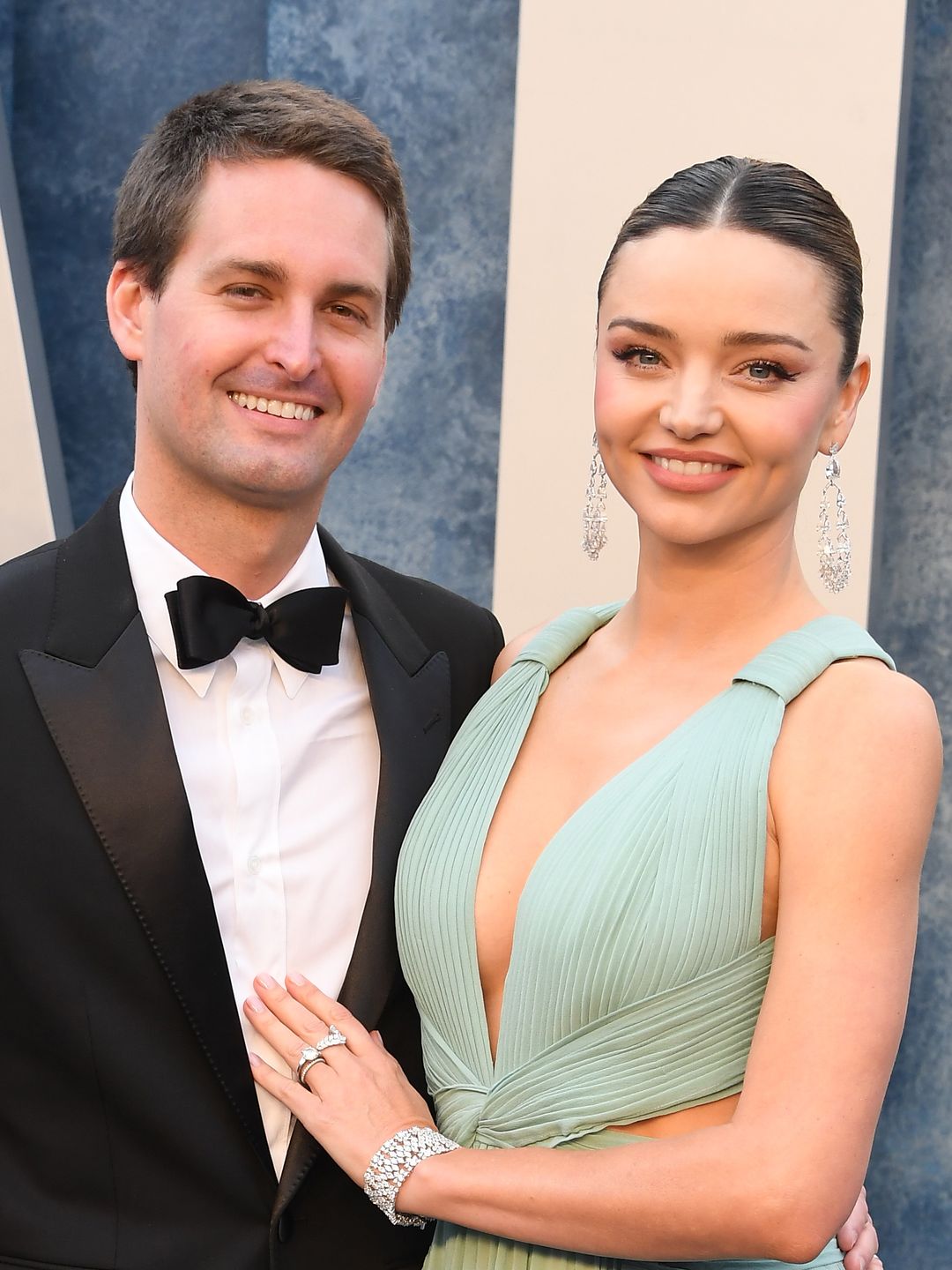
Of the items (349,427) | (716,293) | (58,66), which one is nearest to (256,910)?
(349,427)

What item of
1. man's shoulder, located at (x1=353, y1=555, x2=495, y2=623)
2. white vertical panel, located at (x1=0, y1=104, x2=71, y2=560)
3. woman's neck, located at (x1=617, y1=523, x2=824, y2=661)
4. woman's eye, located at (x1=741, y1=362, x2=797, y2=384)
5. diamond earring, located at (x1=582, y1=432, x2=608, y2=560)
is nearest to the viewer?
woman's eye, located at (x1=741, y1=362, x2=797, y2=384)

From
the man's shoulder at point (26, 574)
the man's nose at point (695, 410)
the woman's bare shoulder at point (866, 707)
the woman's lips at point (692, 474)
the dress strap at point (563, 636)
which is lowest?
the dress strap at point (563, 636)

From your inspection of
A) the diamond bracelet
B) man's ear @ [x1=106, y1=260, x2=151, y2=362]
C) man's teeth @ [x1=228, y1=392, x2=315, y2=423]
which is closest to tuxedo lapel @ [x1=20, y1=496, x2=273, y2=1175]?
the diamond bracelet

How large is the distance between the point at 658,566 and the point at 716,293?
0.36 metres

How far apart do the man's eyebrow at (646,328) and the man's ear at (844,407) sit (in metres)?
0.23

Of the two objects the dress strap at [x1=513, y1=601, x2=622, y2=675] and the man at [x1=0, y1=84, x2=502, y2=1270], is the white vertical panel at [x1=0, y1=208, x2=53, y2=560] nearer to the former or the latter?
the man at [x1=0, y1=84, x2=502, y2=1270]

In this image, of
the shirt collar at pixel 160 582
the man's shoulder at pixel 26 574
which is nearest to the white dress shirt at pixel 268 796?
the shirt collar at pixel 160 582

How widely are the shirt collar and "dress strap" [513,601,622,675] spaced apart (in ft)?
1.05

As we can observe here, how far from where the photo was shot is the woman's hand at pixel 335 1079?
177cm

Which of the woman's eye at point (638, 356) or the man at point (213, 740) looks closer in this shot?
the man at point (213, 740)

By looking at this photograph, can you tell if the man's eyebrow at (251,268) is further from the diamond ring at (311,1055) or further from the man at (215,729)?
the diamond ring at (311,1055)

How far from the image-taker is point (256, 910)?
6.20 ft

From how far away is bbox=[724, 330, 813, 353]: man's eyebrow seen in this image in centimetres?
179

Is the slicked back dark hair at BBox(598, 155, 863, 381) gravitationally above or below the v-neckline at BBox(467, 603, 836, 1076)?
above
